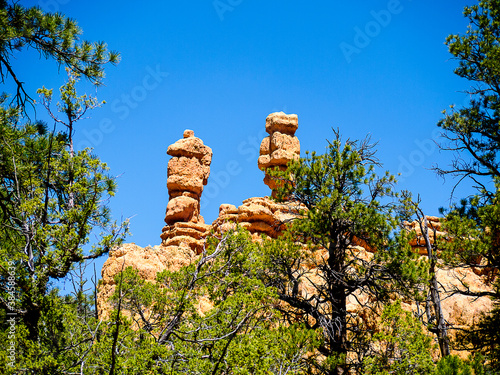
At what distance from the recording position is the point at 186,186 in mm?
34094

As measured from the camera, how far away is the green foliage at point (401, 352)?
34.9ft

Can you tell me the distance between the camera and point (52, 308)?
6910 mm

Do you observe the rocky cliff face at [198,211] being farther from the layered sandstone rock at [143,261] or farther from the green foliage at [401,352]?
the green foliage at [401,352]

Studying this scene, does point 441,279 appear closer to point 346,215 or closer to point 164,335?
point 346,215

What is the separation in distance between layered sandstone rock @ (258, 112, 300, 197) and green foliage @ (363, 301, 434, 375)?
76.1 ft

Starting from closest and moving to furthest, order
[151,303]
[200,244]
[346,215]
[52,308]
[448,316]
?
[52,308] < [151,303] < [346,215] < [448,316] < [200,244]

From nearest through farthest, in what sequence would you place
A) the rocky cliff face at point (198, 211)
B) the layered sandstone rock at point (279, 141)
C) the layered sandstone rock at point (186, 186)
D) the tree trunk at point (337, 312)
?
the tree trunk at point (337, 312), the rocky cliff face at point (198, 211), the layered sandstone rock at point (186, 186), the layered sandstone rock at point (279, 141)

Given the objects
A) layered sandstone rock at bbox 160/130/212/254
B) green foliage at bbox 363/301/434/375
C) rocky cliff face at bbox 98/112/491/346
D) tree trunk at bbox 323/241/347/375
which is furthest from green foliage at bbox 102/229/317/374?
layered sandstone rock at bbox 160/130/212/254

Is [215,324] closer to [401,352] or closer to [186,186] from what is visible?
[401,352]

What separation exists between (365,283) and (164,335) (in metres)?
6.83

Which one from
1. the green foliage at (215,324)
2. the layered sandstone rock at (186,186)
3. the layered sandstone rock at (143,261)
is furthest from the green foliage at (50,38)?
the layered sandstone rock at (186,186)

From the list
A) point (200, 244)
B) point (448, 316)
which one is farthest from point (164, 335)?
point (200, 244)

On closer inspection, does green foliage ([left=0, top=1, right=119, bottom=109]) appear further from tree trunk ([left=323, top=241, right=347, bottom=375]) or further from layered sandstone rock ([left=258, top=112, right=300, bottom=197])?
layered sandstone rock ([left=258, top=112, right=300, bottom=197])

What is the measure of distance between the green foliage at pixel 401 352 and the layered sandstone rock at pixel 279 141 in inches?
914
